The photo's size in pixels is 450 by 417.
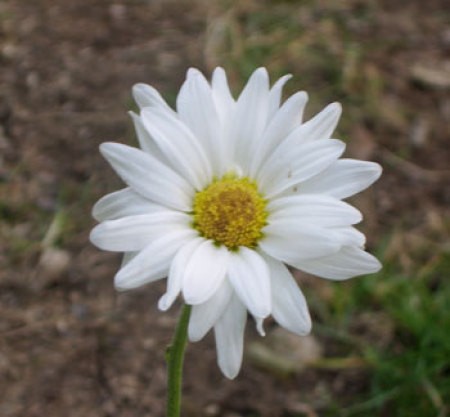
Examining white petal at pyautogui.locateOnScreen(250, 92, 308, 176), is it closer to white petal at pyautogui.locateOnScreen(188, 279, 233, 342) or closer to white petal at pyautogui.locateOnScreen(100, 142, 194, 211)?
white petal at pyautogui.locateOnScreen(100, 142, 194, 211)

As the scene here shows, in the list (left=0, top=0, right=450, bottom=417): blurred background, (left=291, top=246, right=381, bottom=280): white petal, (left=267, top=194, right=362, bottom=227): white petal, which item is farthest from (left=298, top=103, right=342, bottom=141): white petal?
(left=0, top=0, right=450, bottom=417): blurred background

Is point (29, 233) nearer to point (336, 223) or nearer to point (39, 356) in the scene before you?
point (39, 356)

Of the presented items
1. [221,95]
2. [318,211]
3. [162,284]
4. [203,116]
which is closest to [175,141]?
[203,116]

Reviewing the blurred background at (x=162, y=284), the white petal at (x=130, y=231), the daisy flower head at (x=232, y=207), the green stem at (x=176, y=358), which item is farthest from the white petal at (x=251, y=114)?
the blurred background at (x=162, y=284)

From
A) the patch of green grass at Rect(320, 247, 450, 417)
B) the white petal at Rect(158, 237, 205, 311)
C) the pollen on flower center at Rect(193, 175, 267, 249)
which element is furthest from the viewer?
the patch of green grass at Rect(320, 247, 450, 417)

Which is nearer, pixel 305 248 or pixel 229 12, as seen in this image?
pixel 305 248

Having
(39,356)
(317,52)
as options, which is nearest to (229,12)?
(317,52)

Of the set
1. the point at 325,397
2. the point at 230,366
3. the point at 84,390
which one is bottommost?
the point at 325,397
